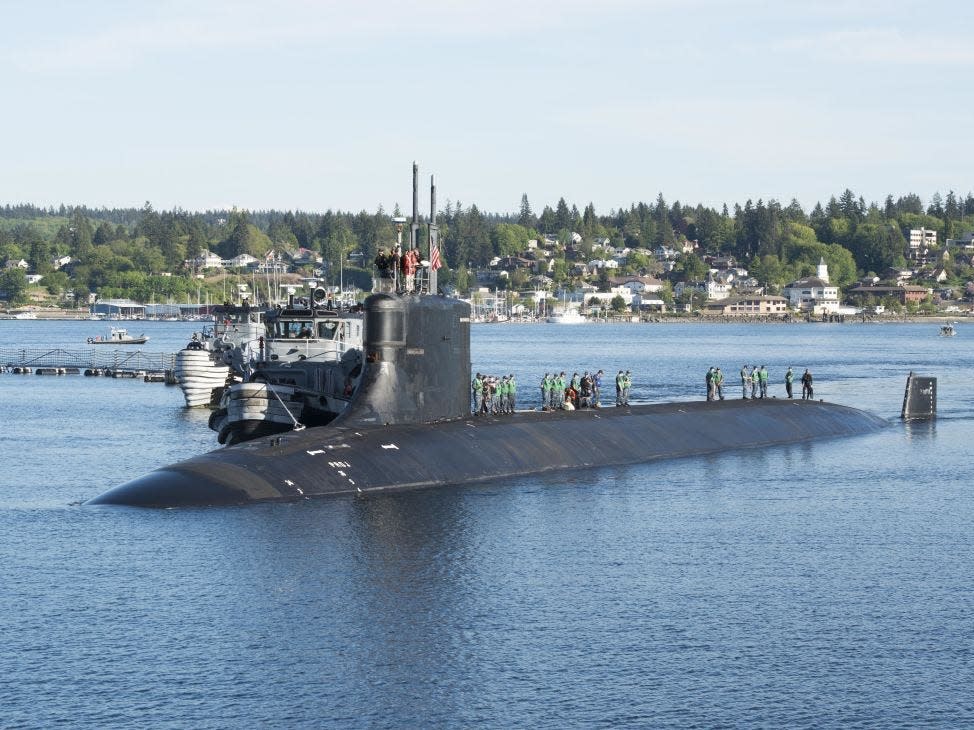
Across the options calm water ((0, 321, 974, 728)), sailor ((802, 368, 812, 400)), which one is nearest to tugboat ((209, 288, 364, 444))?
calm water ((0, 321, 974, 728))

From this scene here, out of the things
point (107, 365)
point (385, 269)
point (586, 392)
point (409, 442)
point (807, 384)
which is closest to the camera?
point (409, 442)

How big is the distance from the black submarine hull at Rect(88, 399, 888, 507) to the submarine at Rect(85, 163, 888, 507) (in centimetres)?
4

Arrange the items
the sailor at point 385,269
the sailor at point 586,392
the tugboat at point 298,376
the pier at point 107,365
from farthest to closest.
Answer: the pier at point 107,365, the sailor at point 586,392, the tugboat at point 298,376, the sailor at point 385,269

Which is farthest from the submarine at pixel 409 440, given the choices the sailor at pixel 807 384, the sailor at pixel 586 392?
the sailor at pixel 807 384

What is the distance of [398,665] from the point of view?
823 inches

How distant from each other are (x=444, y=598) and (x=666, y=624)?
3.88m

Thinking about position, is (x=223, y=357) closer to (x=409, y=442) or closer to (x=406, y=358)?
(x=406, y=358)

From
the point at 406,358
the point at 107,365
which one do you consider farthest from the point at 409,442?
the point at 107,365

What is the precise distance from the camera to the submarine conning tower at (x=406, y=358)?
34.9 m

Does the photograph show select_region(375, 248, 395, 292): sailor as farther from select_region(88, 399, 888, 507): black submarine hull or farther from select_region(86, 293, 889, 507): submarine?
select_region(88, 399, 888, 507): black submarine hull

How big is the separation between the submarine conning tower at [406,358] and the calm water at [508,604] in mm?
2701

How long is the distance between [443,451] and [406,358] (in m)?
2.42

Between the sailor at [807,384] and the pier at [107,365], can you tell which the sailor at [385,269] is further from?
the pier at [107,365]

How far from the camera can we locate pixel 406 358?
3509 centimetres
